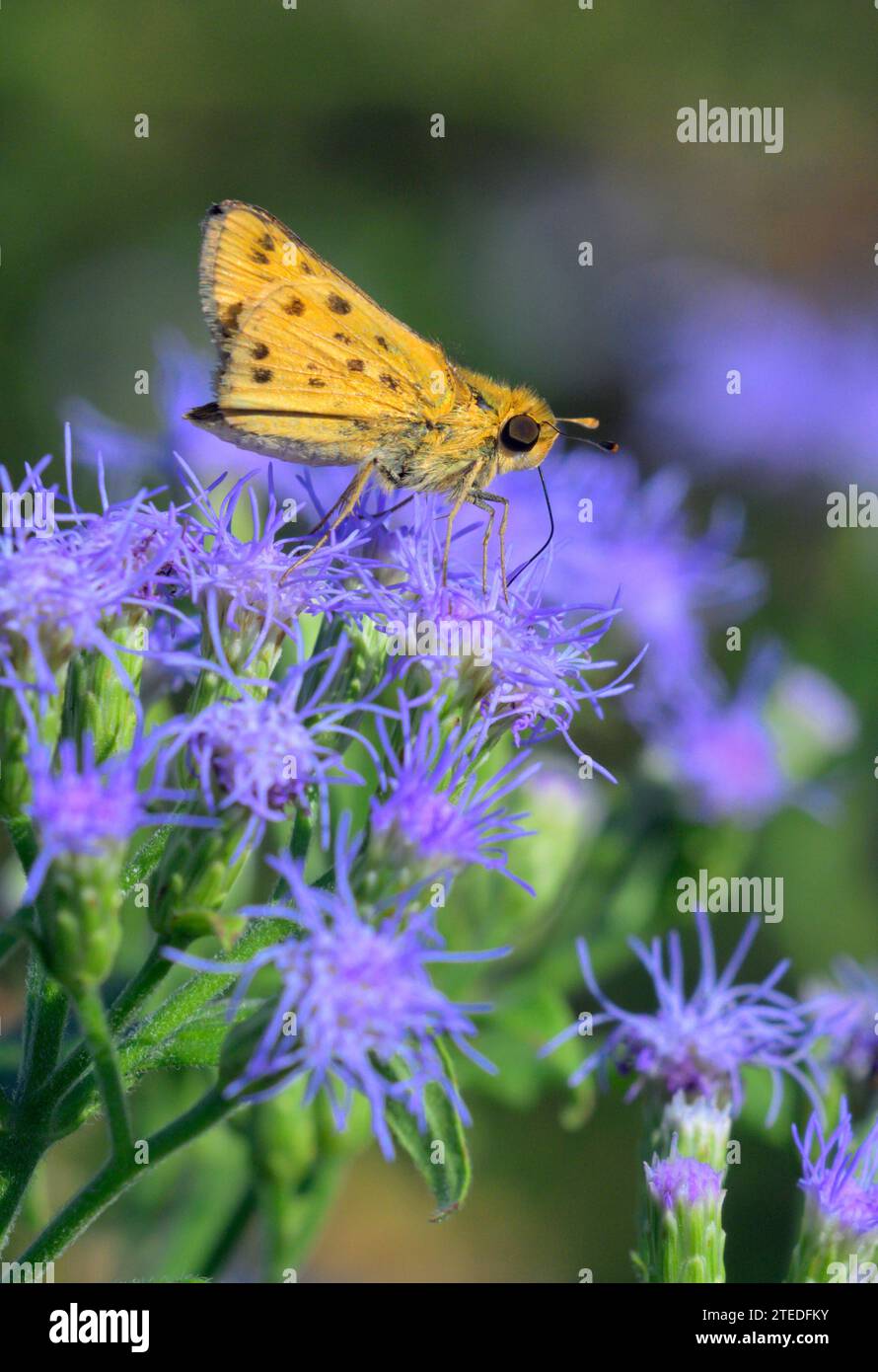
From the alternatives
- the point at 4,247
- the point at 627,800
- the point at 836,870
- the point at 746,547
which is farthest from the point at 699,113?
the point at 627,800

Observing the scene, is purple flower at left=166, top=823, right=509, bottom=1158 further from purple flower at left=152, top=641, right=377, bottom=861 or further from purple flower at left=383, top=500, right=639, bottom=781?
purple flower at left=383, top=500, right=639, bottom=781

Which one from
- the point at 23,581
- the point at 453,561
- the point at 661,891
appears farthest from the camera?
the point at 661,891

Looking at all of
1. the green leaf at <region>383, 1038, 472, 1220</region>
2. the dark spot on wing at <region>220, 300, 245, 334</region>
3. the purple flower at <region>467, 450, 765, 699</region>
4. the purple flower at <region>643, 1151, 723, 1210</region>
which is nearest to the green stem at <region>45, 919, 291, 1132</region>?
the green leaf at <region>383, 1038, 472, 1220</region>

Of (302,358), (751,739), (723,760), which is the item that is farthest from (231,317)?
(751,739)

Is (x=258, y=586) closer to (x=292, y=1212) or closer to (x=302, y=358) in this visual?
(x=302, y=358)

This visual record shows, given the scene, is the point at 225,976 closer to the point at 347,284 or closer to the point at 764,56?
the point at 347,284
